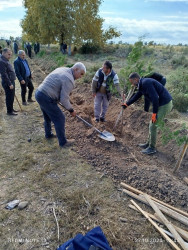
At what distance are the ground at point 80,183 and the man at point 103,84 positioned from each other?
2.14ft

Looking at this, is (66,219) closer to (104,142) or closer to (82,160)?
(82,160)

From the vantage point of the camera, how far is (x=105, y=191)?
352cm

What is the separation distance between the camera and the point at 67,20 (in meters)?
21.3

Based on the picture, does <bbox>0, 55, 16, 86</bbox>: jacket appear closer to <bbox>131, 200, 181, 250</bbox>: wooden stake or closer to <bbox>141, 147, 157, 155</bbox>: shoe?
<bbox>141, 147, 157, 155</bbox>: shoe

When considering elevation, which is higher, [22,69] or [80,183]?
[22,69]

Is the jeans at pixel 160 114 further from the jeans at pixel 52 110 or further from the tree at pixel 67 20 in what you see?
the tree at pixel 67 20

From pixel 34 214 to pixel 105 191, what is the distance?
124cm

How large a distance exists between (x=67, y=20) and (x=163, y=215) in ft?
74.1

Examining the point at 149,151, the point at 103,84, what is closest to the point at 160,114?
the point at 149,151

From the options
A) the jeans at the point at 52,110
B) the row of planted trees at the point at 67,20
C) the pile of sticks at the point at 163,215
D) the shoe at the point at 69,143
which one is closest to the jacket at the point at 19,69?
the jeans at the point at 52,110

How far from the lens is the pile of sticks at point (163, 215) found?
2656mm

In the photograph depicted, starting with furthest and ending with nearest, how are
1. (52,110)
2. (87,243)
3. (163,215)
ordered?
(52,110) < (163,215) < (87,243)

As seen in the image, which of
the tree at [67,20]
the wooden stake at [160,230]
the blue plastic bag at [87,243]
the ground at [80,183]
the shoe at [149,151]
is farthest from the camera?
the tree at [67,20]

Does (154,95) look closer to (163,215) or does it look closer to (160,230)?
(163,215)
